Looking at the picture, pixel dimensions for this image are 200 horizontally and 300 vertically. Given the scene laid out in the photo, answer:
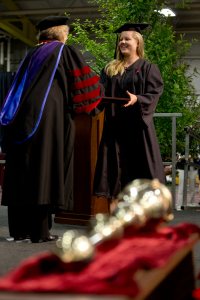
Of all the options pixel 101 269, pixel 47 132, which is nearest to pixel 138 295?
pixel 101 269

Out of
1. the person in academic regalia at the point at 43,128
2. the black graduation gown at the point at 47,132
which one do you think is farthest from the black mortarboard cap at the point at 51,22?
the black graduation gown at the point at 47,132

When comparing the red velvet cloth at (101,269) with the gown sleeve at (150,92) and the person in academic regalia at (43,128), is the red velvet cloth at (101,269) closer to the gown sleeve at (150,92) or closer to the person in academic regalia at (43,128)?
the person in academic regalia at (43,128)

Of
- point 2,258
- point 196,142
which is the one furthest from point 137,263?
point 196,142

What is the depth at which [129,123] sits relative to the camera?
3.34m

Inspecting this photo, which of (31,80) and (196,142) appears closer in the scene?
(31,80)

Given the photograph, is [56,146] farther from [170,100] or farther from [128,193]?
[170,100]

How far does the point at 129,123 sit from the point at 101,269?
2.33m

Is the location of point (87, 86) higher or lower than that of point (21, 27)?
lower

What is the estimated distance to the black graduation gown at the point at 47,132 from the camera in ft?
10.2

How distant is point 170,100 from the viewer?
611 centimetres

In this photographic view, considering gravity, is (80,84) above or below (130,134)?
above

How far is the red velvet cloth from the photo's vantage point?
923 mm

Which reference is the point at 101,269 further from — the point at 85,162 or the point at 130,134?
the point at 85,162

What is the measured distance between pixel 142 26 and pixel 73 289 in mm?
2734
